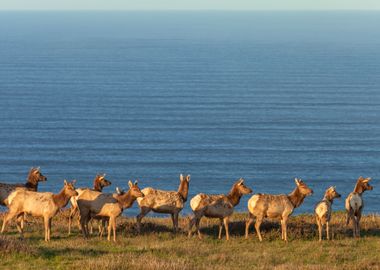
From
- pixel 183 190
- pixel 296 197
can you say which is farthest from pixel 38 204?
pixel 296 197

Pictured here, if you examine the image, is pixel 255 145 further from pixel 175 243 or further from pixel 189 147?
pixel 175 243

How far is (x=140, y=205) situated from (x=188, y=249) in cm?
360

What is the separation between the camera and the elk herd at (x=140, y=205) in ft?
81.6

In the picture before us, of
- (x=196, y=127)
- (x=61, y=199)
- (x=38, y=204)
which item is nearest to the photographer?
(x=38, y=204)

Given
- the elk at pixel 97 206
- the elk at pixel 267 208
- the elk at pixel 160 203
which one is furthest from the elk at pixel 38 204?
the elk at pixel 267 208

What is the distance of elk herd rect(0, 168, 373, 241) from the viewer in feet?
81.6

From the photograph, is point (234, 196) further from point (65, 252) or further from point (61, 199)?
point (65, 252)

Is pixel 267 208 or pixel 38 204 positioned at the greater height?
pixel 38 204

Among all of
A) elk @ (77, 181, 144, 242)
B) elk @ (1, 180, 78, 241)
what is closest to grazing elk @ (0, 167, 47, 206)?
elk @ (1, 180, 78, 241)

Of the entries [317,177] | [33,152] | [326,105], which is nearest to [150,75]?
[326,105]

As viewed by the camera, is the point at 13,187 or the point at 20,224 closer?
the point at 20,224

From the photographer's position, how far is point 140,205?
26.7 metres

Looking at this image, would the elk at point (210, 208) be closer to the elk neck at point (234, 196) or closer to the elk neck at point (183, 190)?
the elk neck at point (234, 196)

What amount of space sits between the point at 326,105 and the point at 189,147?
35.6 meters
